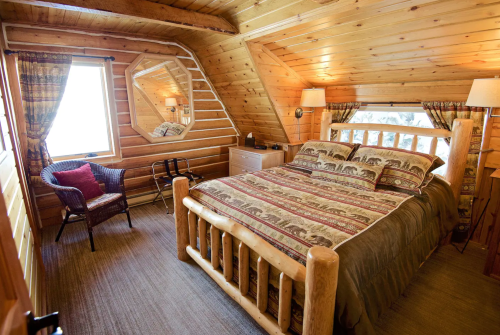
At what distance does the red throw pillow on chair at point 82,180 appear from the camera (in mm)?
2662

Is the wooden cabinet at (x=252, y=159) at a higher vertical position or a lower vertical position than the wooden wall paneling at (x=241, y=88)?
lower

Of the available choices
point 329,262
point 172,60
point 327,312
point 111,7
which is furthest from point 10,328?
point 172,60

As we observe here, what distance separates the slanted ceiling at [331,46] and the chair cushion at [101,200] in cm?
185

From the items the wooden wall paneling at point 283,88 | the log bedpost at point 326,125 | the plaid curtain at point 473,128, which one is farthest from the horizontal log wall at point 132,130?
the plaid curtain at point 473,128

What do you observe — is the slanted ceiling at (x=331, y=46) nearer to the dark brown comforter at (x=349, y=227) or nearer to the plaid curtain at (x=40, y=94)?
the plaid curtain at (x=40, y=94)

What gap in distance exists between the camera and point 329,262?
1.11 meters

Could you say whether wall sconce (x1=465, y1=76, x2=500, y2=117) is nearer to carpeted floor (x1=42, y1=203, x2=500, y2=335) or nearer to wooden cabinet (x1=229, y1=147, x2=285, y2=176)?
carpeted floor (x1=42, y1=203, x2=500, y2=335)

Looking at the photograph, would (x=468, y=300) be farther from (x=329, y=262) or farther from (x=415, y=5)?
(x=415, y=5)

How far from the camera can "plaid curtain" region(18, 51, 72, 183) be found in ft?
8.89

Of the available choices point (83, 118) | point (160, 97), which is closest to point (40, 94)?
point (83, 118)

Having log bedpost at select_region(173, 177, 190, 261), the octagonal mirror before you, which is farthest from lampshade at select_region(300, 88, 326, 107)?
log bedpost at select_region(173, 177, 190, 261)

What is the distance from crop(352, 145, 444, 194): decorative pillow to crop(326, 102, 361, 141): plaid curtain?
88 centimetres

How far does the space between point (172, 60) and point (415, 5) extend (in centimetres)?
294

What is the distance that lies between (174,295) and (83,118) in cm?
260
